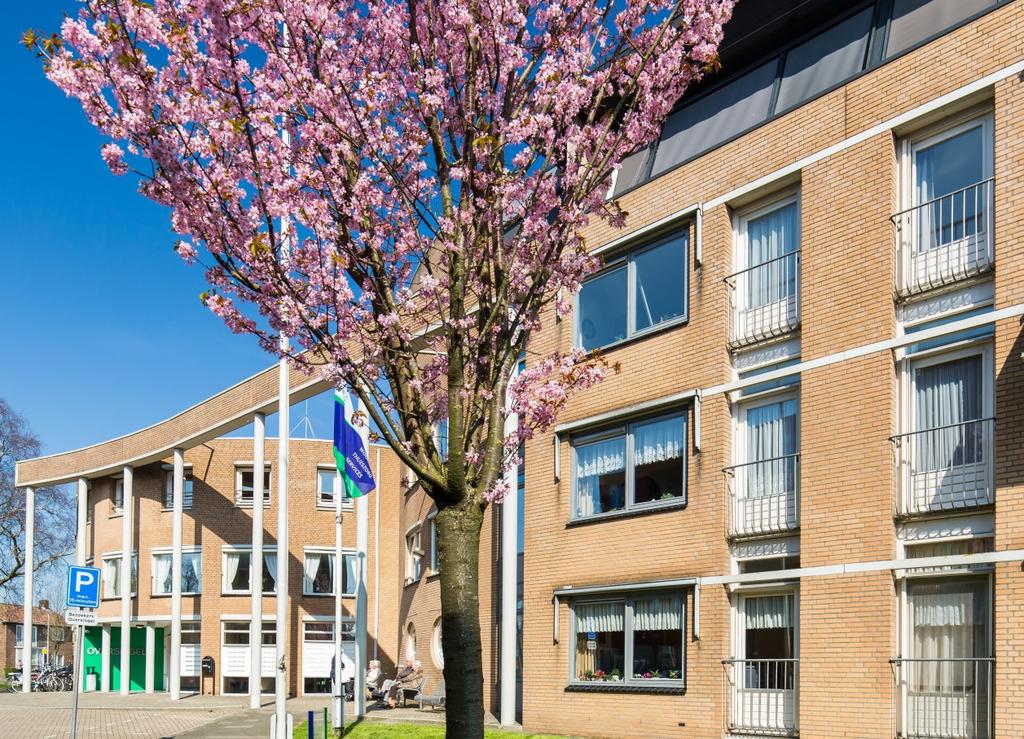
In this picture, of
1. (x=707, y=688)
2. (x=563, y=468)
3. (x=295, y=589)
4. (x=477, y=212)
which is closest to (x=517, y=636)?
(x=563, y=468)

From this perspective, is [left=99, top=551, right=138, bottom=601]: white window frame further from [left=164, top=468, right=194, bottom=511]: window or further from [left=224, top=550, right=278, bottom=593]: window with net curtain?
[left=224, top=550, right=278, bottom=593]: window with net curtain

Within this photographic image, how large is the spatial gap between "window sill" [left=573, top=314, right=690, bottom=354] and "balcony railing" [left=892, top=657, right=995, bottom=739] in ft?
21.6

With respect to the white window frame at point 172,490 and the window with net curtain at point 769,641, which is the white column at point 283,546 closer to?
the window with net curtain at point 769,641

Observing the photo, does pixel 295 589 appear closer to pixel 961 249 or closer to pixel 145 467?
pixel 145 467

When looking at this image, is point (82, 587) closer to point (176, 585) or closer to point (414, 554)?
point (414, 554)

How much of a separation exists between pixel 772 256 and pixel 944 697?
6872 millimetres

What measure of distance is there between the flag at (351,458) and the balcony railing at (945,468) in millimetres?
12455

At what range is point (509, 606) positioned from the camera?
22.3 m

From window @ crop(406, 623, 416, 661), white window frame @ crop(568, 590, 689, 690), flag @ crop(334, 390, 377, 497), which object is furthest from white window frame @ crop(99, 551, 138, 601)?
white window frame @ crop(568, 590, 689, 690)

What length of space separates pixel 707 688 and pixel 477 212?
10108mm

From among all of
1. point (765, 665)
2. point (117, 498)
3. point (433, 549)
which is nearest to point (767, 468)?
point (765, 665)

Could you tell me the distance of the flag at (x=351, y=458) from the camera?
975 inches

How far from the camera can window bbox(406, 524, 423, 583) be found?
107 feet

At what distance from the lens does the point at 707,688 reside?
56.7 feet
